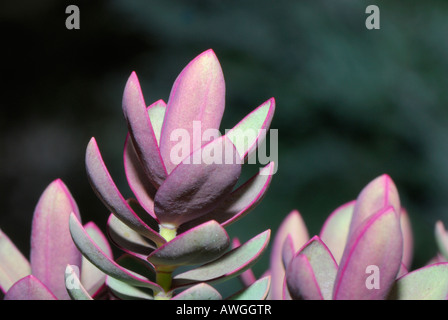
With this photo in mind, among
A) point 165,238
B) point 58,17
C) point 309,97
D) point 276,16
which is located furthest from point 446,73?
point 165,238

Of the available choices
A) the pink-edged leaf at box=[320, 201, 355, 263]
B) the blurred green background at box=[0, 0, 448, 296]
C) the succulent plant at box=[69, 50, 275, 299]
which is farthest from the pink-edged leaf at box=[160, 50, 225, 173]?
the blurred green background at box=[0, 0, 448, 296]

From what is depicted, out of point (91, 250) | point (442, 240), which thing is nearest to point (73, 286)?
point (91, 250)

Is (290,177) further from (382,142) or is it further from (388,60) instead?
(388,60)

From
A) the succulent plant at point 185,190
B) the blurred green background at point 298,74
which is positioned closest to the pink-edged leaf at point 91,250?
the succulent plant at point 185,190

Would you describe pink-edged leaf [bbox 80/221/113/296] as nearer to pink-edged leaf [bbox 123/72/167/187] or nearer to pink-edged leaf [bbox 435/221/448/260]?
pink-edged leaf [bbox 123/72/167/187]

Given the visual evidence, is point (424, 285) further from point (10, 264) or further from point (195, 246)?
point (10, 264)

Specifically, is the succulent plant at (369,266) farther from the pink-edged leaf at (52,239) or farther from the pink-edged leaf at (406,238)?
the pink-edged leaf at (52,239)
